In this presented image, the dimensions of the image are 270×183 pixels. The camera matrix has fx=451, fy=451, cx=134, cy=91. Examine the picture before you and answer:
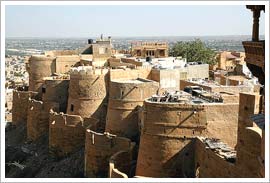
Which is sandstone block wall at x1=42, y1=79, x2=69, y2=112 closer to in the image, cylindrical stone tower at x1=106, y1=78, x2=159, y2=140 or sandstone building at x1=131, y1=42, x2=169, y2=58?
cylindrical stone tower at x1=106, y1=78, x2=159, y2=140

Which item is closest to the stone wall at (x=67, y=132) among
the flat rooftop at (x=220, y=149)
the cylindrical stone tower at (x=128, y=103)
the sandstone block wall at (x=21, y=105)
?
the cylindrical stone tower at (x=128, y=103)

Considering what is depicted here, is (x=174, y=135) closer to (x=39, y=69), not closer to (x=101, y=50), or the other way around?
(x=39, y=69)

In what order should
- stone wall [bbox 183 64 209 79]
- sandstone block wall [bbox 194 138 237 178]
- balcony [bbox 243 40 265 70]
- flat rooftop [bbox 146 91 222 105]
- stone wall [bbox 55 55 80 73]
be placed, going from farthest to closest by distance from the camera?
stone wall [bbox 55 55 80 73]
stone wall [bbox 183 64 209 79]
flat rooftop [bbox 146 91 222 105]
balcony [bbox 243 40 265 70]
sandstone block wall [bbox 194 138 237 178]

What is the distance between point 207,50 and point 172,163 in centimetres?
2626

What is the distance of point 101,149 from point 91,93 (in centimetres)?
394

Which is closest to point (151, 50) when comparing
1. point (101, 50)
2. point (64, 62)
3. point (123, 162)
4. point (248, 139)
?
point (101, 50)

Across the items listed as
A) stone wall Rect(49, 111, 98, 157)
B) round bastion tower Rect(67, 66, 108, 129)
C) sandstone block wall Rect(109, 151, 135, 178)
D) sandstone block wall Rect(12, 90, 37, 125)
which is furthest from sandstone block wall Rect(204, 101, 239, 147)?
sandstone block wall Rect(12, 90, 37, 125)

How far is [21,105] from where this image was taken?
26.0m

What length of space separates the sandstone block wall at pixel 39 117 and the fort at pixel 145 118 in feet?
0.17

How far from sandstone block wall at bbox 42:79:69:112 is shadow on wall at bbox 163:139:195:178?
10437mm

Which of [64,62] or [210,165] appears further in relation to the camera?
[64,62]

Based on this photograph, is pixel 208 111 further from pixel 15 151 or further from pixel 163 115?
pixel 15 151

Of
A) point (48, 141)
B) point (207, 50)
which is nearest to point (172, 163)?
point (48, 141)

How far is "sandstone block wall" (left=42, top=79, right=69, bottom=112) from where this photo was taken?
22859mm
